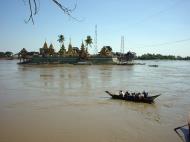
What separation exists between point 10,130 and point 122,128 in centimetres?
664

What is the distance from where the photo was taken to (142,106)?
2259 centimetres

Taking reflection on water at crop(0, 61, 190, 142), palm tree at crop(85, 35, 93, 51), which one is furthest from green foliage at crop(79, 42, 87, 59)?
reflection on water at crop(0, 61, 190, 142)

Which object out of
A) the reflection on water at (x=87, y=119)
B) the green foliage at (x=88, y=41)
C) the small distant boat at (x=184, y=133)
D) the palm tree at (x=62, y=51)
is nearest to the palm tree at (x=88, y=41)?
the green foliage at (x=88, y=41)

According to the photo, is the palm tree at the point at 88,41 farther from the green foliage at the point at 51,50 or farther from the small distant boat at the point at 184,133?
the small distant boat at the point at 184,133

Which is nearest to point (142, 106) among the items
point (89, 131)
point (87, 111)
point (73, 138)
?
point (87, 111)

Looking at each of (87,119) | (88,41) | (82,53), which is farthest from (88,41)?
(87,119)

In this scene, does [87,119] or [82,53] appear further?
[82,53]

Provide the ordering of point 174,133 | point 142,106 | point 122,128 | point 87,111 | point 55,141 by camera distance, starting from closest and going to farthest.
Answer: point 55,141 → point 174,133 → point 122,128 → point 87,111 → point 142,106

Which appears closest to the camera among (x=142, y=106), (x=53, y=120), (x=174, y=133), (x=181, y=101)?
(x=174, y=133)

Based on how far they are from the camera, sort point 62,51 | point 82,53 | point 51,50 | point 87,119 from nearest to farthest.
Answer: point 87,119 < point 82,53 < point 51,50 < point 62,51

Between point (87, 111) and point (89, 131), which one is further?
point (87, 111)

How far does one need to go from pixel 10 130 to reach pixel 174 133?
31.0 feet

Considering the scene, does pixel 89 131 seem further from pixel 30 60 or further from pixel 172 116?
pixel 30 60

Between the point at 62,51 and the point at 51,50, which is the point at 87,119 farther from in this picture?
the point at 62,51
